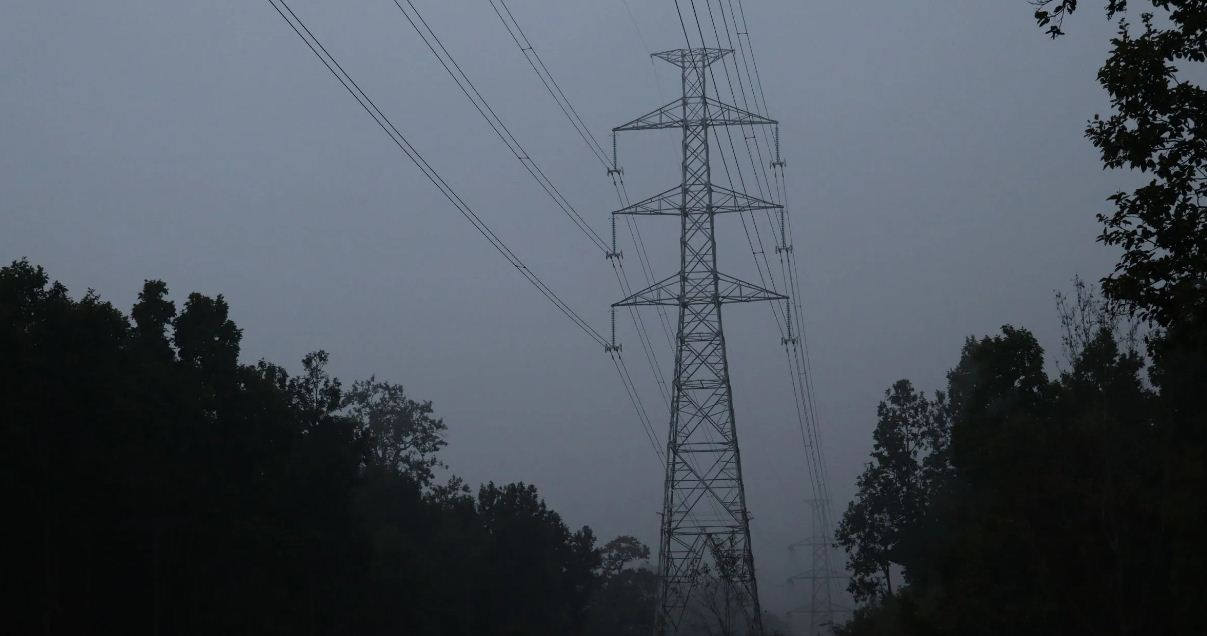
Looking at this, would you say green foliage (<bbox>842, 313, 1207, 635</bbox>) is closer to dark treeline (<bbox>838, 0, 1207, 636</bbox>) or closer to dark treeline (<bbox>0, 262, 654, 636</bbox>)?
dark treeline (<bbox>838, 0, 1207, 636</bbox>)

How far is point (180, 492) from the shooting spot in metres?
49.7

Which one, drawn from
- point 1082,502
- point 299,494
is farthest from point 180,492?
point 1082,502

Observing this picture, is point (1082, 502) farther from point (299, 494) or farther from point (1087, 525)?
point (299, 494)

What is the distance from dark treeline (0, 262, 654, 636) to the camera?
43.9 m

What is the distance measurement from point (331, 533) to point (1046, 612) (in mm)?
32912

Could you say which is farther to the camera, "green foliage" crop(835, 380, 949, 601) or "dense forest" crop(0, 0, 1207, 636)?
"green foliage" crop(835, 380, 949, 601)

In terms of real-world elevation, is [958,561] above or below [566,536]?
below

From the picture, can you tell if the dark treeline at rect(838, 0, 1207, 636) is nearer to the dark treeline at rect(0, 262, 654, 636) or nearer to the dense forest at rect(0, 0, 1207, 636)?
the dense forest at rect(0, 0, 1207, 636)

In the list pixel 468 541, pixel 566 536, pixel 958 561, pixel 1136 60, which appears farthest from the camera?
pixel 566 536

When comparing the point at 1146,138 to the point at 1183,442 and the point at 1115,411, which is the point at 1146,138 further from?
the point at 1183,442

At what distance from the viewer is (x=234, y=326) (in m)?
57.8

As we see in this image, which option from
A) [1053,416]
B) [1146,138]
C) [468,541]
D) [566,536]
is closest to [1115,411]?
[1053,416]

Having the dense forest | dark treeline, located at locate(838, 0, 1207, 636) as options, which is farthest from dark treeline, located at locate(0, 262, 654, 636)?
dark treeline, located at locate(838, 0, 1207, 636)

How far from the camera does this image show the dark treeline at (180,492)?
144ft
